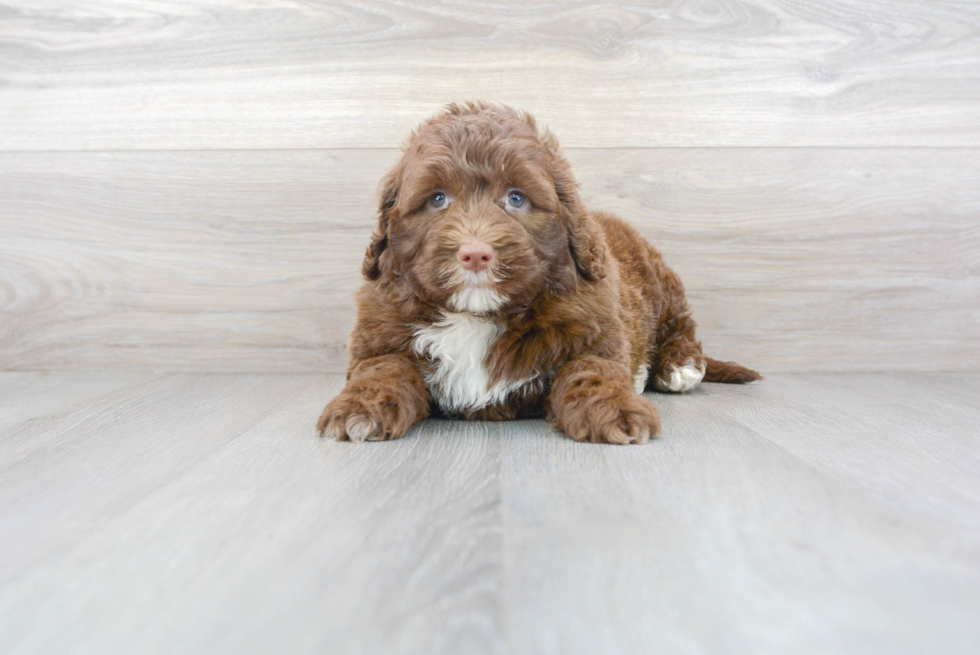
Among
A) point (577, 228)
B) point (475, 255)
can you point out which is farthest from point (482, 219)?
point (577, 228)

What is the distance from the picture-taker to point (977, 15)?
3025 millimetres

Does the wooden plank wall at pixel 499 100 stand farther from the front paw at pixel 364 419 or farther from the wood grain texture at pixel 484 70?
the front paw at pixel 364 419

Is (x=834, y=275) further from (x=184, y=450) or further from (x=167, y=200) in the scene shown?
(x=167, y=200)

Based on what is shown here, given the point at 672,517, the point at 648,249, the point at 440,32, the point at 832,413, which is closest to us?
the point at 672,517

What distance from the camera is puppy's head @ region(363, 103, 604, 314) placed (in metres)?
1.81

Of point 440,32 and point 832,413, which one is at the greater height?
point 440,32

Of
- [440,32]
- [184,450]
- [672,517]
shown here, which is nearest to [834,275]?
[440,32]

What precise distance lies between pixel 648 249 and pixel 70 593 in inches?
88.3

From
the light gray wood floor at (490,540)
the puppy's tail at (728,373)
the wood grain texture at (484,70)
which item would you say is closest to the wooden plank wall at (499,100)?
the wood grain texture at (484,70)

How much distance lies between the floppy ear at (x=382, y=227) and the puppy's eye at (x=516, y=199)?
1.15 ft

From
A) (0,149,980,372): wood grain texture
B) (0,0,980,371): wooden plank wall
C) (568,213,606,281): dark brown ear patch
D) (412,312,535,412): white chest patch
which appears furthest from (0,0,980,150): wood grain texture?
(412,312,535,412): white chest patch

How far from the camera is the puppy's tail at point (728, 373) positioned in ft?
9.29

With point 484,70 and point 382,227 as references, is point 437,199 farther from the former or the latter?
point 484,70

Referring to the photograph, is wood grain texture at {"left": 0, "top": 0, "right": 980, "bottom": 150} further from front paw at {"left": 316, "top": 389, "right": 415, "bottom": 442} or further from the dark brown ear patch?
front paw at {"left": 316, "top": 389, "right": 415, "bottom": 442}
